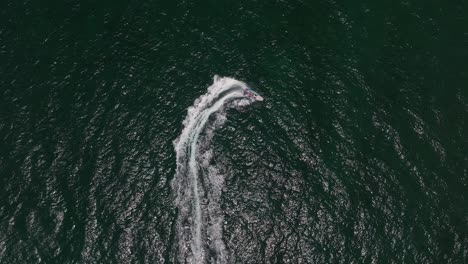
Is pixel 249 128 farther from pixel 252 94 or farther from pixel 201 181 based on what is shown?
pixel 201 181

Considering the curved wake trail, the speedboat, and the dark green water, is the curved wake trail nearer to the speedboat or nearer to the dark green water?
the speedboat

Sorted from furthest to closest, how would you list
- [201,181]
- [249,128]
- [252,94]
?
[252,94], [249,128], [201,181]

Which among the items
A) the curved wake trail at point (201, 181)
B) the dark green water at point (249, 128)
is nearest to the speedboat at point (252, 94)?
the curved wake trail at point (201, 181)

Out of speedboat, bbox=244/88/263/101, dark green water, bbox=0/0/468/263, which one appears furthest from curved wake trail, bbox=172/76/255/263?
dark green water, bbox=0/0/468/263

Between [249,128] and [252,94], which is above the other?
[252,94]

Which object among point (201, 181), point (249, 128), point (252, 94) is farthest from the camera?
point (252, 94)

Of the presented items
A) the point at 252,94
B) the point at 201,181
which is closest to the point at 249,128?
the point at 252,94

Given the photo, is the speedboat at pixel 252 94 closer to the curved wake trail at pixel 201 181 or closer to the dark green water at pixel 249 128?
the curved wake trail at pixel 201 181
